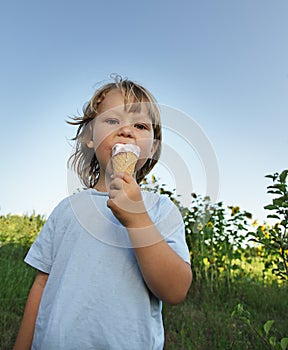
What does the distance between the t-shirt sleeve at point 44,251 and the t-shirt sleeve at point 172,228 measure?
412 mm

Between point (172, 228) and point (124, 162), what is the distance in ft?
0.89

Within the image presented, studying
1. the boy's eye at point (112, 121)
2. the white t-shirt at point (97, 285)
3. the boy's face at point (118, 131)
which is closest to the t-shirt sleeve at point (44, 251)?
the white t-shirt at point (97, 285)

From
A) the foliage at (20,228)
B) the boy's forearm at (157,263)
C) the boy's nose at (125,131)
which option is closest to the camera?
the boy's forearm at (157,263)

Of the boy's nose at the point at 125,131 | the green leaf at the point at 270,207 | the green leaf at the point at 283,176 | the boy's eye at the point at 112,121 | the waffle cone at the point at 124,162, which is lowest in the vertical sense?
the waffle cone at the point at 124,162

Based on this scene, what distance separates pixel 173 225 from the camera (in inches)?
52.9

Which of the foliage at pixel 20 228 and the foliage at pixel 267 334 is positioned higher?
the foliage at pixel 20 228

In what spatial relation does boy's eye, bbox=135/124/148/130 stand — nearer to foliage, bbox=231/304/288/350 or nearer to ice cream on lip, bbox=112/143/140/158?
ice cream on lip, bbox=112/143/140/158

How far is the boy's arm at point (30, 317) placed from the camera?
1.40 metres

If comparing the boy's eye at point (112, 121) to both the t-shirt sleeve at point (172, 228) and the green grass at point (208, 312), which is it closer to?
the t-shirt sleeve at point (172, 228)

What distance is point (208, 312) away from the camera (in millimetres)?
3211

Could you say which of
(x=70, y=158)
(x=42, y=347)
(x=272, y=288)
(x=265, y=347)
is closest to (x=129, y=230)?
(x=42, y=347)

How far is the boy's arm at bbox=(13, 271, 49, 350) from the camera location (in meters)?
1.40

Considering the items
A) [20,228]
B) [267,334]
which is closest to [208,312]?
[267,334]

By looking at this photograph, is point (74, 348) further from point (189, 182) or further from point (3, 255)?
point (3, 255)
